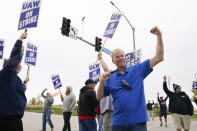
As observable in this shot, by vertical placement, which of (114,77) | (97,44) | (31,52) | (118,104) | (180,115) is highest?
(97,44)

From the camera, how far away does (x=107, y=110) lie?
6.41 metres

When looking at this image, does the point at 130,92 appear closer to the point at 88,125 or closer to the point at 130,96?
the point at 130,96

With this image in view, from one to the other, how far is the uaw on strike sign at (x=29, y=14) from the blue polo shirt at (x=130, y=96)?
9.14 feet

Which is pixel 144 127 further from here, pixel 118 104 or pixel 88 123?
pixel 88 123

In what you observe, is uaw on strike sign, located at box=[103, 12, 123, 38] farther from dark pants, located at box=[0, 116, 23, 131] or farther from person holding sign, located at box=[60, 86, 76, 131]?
dark pants, located at box=[0, 116, 23, 131]

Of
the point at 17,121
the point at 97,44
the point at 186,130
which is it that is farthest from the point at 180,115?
the point at 97,44

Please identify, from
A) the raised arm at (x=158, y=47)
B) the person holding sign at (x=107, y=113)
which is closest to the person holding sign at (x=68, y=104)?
the person holding sign at (x=107, y=113)

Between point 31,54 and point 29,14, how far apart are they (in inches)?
157

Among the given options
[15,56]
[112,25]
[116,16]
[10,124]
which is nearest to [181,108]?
[112,25]

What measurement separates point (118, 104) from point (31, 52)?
6.85m

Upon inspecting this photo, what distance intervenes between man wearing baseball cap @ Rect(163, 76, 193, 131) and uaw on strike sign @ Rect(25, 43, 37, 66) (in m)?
4.91

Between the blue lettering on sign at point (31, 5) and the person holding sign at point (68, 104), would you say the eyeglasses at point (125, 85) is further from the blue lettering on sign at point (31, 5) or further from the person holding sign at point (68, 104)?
the person holding sign at point (68, 104)

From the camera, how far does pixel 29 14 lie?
17.7ft

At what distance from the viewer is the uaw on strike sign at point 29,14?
5.26 metres
